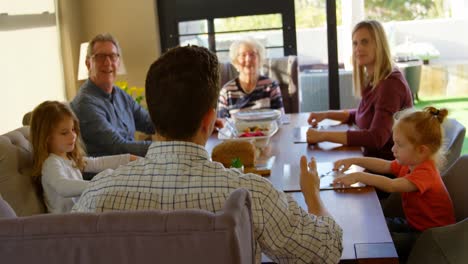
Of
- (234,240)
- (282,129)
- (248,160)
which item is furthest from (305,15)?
(234,240)

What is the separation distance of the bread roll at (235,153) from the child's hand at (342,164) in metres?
0.32

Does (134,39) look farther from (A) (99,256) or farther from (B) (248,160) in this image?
(A) (99,256)

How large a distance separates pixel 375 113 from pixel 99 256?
82.5 inches

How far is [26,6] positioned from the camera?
14.9 ft

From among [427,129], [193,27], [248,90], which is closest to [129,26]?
[193,27]

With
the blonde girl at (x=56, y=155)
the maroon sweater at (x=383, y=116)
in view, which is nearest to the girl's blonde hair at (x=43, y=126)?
the blonde girl at (x=56, y=155)

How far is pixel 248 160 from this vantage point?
7.91ft

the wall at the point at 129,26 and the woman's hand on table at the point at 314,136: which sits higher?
the wall at the point at 129,26

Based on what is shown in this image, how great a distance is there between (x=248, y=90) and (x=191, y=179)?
9.30 ft

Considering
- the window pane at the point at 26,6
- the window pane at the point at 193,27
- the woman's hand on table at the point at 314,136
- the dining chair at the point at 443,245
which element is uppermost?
the window pane at the point at 26,6

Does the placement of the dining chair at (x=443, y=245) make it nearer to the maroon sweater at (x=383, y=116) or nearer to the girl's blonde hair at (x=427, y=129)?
the girl's blonde hair at (x=427, y=129)

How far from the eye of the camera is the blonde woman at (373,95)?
2.84 metres

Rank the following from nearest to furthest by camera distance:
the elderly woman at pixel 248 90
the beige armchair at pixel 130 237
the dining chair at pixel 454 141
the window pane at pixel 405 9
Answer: the beige armchair at pixel 130 237 < the dining chair at pixel 454 141 < the elderly woman at pixel 248 90 < the window pane at pixel 405 9

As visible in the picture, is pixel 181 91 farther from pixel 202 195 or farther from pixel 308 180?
pixel 308 180
